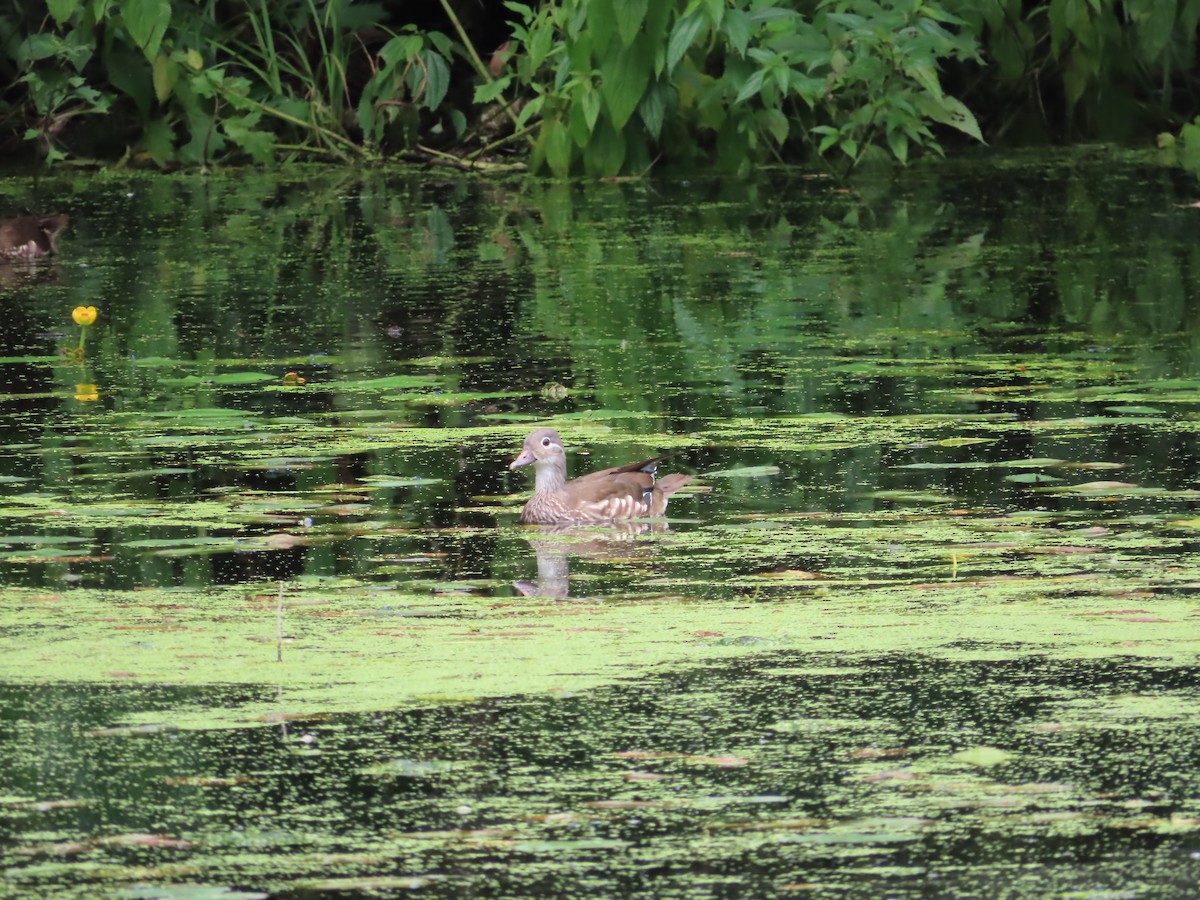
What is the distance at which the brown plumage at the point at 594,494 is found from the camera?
5078 millimetres

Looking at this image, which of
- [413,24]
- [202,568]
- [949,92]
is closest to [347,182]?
[413,24]

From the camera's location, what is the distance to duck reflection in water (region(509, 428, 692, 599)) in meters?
4.96

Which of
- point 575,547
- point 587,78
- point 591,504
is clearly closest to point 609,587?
point 575,547

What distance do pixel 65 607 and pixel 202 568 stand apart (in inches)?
15.2

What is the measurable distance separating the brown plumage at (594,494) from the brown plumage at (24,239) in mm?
4782

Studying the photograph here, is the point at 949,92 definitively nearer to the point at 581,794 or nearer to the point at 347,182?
the point at 347,182

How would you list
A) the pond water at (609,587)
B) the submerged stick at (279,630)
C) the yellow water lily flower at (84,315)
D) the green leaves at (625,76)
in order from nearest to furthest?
the pond water at (609,587) → the submerged stick at (279,630) → the yellow water lily flower at (84,315) → the green leaves at (625,76)

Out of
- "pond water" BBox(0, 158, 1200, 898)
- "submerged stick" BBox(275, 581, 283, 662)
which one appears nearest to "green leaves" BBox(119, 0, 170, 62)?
"pond water" BBox(0, 158, 1200, 898)

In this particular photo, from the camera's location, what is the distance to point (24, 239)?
9.45m

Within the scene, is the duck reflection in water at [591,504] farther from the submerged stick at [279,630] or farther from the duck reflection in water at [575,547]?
the submerged stick at [279,630]

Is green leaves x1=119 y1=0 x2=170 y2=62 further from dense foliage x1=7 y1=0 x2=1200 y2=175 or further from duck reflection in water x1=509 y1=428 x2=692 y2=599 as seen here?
duck reflection in water x1=509 y1=428 x2=692 y2=599

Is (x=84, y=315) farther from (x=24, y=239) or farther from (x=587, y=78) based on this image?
(x=587, y=78)

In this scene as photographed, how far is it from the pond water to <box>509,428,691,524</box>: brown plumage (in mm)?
79

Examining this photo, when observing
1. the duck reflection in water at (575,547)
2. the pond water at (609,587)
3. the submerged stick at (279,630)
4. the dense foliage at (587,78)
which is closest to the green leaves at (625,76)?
the dense foliage at (587,78)
